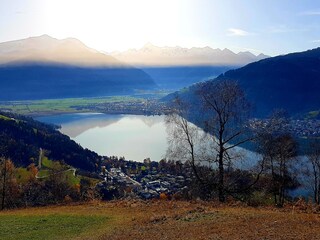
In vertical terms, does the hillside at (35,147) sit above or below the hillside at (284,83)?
below

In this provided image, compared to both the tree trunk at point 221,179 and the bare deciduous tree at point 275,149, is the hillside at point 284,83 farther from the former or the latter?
the tree trunk at point 221,179

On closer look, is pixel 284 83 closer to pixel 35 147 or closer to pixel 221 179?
pixel 35 147

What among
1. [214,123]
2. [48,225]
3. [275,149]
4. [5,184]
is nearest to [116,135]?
[5,184]

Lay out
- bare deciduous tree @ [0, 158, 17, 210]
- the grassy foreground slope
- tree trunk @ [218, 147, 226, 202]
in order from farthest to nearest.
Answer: bare deciduous tree @ [0, 158, 17, 210] → tree trunk @ [218, 147, 226, 202] → the grassy foreground slope

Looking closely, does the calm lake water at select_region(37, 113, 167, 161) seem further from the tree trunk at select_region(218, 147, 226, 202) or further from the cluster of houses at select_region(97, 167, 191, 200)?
the tree trunk at select_region(218, 147, 226, 202)

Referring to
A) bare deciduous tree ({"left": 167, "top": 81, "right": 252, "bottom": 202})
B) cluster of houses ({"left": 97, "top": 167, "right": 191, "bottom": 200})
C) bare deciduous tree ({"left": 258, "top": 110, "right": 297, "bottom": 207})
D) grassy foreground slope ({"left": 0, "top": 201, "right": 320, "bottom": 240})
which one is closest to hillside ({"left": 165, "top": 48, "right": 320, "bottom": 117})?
cluster of houses ({"left": 97, "top": 167, "right": 191, "bottom": 200})

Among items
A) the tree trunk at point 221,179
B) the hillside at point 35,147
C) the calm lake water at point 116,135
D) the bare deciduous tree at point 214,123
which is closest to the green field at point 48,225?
the bare deciduous tree at point 214,123

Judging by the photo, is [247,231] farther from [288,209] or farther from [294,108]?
[294,108]
